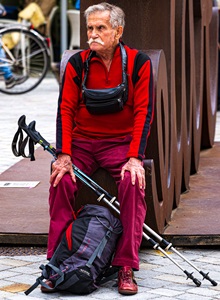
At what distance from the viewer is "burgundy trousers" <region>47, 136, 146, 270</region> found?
17.1ft

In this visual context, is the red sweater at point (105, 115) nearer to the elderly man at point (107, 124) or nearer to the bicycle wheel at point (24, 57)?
the elderly man at point (107, 124)

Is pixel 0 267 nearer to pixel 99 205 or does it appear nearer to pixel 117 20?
pixel 99 205

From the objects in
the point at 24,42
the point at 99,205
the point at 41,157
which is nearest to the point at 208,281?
the point at 99,205

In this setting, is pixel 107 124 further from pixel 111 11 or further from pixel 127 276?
pixel 127 276

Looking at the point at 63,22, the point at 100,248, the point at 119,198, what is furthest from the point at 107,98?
the point at 63,22

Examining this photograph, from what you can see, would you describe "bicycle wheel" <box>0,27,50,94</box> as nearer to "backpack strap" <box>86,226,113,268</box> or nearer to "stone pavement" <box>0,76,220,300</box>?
"stone pavement" <box>0,76,220,300</box>

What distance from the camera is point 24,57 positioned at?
13.8 metres

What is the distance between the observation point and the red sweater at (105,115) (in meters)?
5.43

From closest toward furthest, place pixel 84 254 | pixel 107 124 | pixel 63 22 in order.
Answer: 1. pixel 84 254
2. pixel 107 124
3. pixel 63 22

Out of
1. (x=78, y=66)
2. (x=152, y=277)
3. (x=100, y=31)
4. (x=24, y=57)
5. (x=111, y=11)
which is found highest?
(x=111, y=11)

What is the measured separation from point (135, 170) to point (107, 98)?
0.44 metres

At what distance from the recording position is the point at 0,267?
221 inches

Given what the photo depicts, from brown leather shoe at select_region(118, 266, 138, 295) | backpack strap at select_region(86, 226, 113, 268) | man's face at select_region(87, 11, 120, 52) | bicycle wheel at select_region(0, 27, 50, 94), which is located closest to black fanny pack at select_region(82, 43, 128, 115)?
man's face at select_region(87, 11, 120, 52)

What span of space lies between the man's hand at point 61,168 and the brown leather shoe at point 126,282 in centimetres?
56
